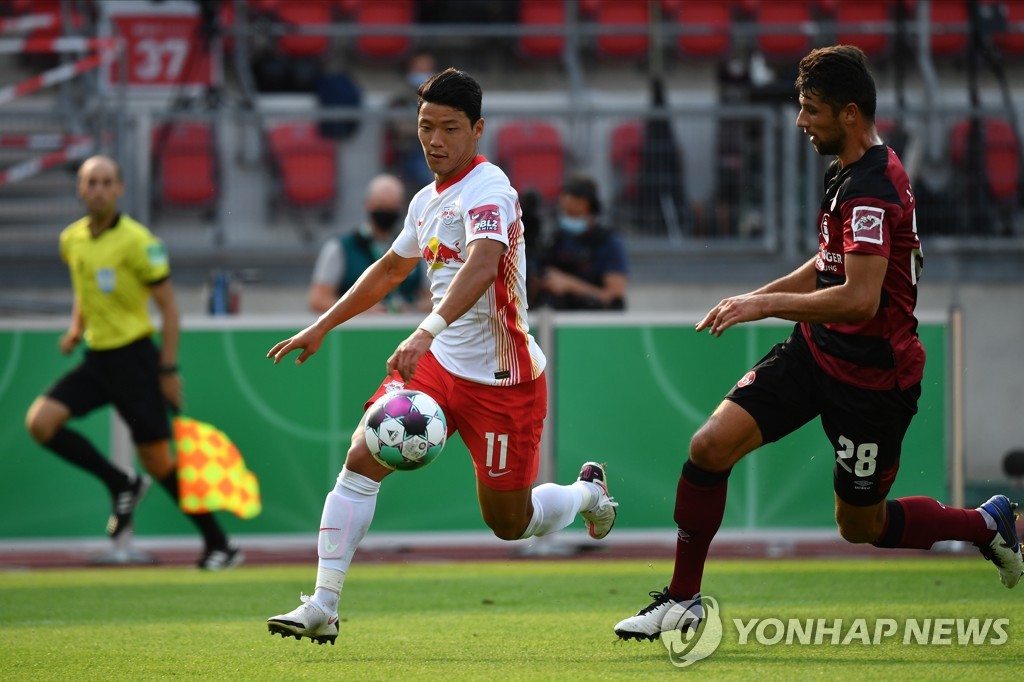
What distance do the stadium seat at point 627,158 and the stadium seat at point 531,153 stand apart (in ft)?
1.71

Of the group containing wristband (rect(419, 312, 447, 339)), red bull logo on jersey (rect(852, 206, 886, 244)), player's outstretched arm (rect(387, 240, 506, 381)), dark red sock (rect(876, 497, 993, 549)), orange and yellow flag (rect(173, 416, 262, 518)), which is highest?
red bull logo on jersey (rect(852, 206, 886, 244))

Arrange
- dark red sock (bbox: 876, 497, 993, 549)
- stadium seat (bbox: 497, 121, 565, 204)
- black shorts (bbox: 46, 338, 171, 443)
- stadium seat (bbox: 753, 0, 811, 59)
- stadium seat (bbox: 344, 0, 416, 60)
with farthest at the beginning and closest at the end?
stadium seat (bbox: 344, 0, 416, 60)
stadium seat (bbox: 753, 0, 811, 59)
stadium seat (bbox: 497, 121, 565, 204)
black shorts (bbox: 46, 338, 171, 443)
dark red sock (bbox: 876, 497, 993, 549)

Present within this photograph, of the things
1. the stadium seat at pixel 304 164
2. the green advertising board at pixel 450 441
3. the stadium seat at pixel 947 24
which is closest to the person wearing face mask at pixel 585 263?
the green advertising board at pixel 450 441

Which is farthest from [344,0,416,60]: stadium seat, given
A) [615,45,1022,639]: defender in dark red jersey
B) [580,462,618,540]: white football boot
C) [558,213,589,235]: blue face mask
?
[615,45,1022,639]: defender in dark red jersey

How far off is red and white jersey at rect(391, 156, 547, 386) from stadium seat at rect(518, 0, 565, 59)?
11188 millimetres

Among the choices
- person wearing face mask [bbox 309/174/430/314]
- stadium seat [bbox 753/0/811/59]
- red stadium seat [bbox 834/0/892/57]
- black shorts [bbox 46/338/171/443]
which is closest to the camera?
black shorts [bbox 46/338/171/443]

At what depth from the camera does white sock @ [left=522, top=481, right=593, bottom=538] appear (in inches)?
264

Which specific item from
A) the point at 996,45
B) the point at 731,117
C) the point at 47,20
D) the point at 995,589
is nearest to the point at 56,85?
the point at 47,20

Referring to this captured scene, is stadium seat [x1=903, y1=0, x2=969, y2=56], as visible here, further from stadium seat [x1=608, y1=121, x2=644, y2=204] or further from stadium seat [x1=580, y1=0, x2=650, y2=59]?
stadium seat [x1=608, y1=121, x2=644, y2=204]

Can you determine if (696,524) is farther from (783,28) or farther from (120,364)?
(783,28)

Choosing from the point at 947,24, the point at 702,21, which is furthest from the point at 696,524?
the point at 947,24

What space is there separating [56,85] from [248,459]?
7095mm

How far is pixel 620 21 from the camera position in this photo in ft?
57.5

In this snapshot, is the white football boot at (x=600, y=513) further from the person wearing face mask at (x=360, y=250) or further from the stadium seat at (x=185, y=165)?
the stadium seat at (x=185, y=165)
